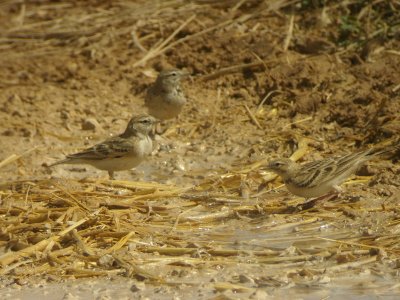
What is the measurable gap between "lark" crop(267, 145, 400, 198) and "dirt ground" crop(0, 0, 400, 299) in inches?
7.6

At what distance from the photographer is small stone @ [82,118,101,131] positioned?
1450cm

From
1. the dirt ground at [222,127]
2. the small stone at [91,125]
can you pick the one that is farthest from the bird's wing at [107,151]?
the small stone at [91,125]

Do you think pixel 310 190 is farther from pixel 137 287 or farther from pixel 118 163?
pixel 137 287

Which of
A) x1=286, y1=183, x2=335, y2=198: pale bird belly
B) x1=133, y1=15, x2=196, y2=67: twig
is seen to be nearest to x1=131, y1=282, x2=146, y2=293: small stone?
x1=286, y1=183, x2=335, y2=198: pale bird belly

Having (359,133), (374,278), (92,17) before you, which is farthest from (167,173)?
(92,17)

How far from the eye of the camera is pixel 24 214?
1057 centimetres

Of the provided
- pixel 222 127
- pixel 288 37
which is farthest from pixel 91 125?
pixel 288 37

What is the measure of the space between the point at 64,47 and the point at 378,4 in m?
5.10

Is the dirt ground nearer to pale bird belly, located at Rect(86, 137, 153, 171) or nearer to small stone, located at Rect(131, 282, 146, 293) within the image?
small stone, located at Rect(131, 282, 146, 293)

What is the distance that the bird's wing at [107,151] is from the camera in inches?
488

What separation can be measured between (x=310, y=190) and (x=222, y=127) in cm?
345

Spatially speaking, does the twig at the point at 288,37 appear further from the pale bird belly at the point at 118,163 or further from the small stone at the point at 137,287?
the small stone at the point at 137,287

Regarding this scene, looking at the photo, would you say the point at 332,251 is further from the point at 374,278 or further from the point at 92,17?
the point at 92,17

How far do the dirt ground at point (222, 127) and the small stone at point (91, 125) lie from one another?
2 cm
